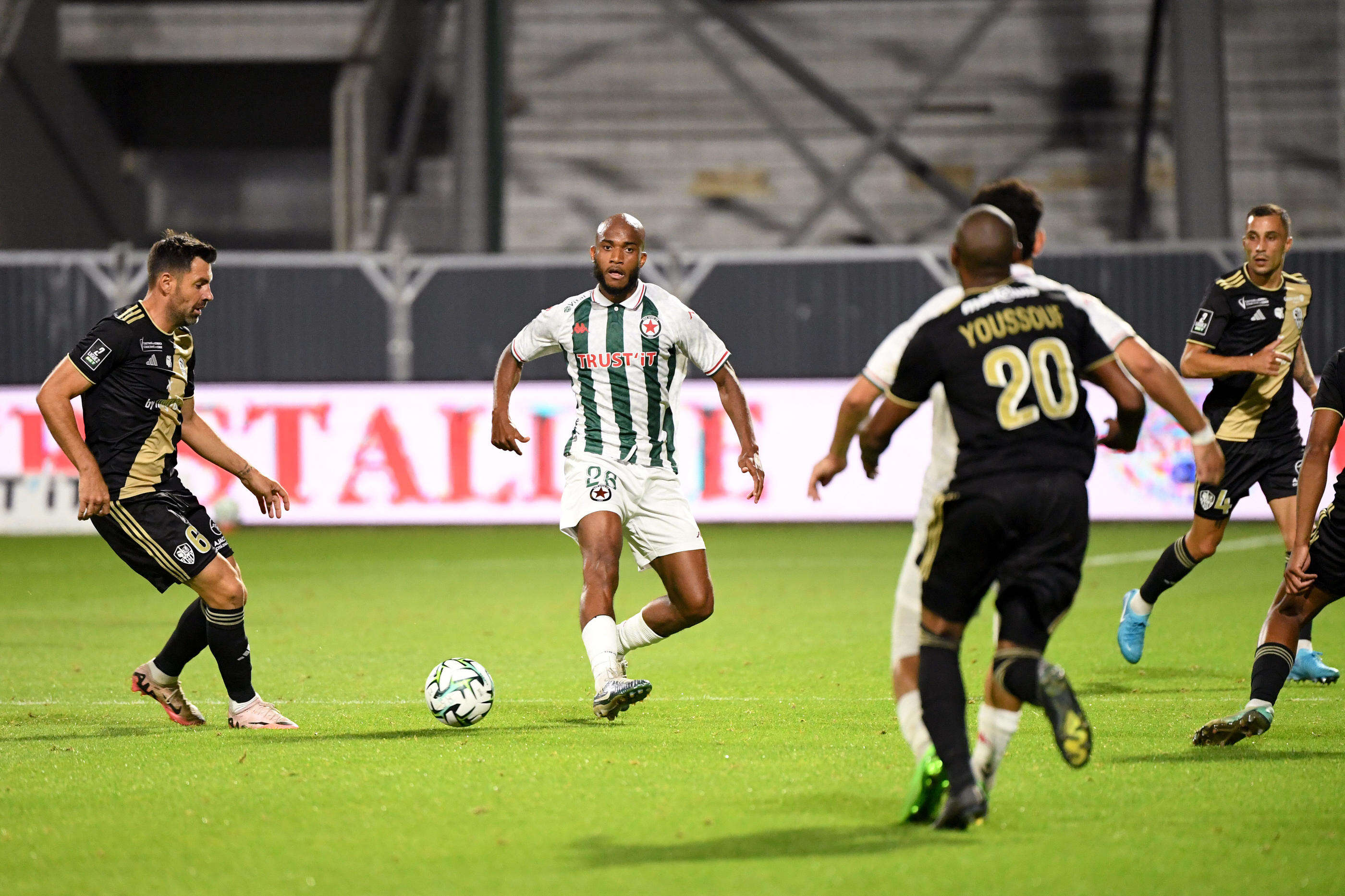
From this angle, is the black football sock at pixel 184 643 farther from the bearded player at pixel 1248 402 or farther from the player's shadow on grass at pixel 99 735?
the bearded player at pixel 1248 402

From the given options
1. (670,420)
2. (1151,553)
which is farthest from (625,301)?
(1151,553)

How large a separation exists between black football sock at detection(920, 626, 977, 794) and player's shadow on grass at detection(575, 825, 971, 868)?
8.4 inches

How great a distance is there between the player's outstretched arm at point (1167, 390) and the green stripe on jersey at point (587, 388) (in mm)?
3042

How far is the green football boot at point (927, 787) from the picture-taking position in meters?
4.96

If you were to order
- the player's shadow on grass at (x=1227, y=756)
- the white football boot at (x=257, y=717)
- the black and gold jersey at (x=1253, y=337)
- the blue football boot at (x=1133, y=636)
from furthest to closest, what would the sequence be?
the blue football boot at (x=1133, y=636), the black and gold jersey at (x=1253, y=337), the white football boot at (x=257, y=717), the player's shadow on grass at (x=1227, y=756)

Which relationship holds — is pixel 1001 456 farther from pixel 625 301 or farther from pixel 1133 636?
pixel 1133 636

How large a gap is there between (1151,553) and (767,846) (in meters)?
11.6

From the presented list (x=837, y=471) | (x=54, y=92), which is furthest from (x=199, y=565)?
(x=54, y=92)

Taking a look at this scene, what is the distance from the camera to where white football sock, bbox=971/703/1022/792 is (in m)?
4.96

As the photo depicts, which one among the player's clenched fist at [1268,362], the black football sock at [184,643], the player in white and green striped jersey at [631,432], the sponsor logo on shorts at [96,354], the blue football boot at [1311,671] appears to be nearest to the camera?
the sponsor logo on shorts at [96,354]

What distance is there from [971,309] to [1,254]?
60.8 feet

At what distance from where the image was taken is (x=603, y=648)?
7133 mm

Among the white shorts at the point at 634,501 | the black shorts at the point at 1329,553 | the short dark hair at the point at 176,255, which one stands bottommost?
the black shorts at the point at 1329,553

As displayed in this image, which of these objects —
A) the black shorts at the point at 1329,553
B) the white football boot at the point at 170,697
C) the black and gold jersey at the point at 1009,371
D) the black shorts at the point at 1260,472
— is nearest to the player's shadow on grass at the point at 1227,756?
the black shorts at the point at 1329,553
